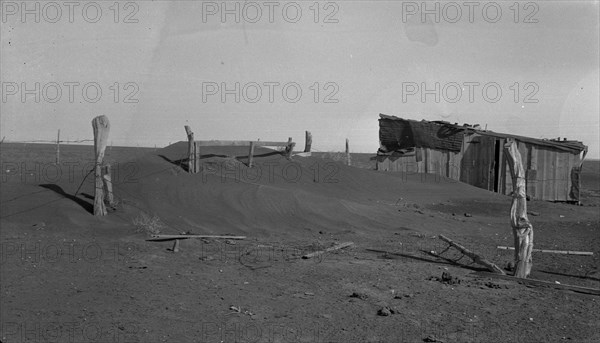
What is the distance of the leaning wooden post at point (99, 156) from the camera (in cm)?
1370

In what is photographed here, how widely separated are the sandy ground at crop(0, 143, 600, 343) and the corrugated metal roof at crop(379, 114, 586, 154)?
6.72 meters

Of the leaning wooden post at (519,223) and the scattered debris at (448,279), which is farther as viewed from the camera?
the leaning wooden post at (519,223)

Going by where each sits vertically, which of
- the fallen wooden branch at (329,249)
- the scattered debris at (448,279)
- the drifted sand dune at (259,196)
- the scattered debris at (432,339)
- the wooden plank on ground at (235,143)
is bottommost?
the scattered debris at (432,339)

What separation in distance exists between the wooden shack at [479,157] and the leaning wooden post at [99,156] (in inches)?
613

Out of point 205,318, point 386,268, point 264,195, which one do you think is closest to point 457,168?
point 264,195

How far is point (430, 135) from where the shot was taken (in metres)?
26.4

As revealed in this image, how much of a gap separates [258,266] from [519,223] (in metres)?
4.30

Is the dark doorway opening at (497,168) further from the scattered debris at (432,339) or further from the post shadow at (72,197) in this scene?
the scattered debris at (432,339)

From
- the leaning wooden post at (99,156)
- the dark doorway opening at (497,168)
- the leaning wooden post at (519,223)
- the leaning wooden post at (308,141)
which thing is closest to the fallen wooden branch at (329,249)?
the leaning wooden post at (519,223)

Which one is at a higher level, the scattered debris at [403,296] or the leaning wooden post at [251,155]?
the leaning wooden post at [251,155]

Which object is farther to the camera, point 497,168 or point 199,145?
point 497,168

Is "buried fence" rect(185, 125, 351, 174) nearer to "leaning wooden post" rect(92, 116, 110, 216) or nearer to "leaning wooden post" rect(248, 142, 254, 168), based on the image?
"leaning wooden post" rect(248, 142, 254, 168)

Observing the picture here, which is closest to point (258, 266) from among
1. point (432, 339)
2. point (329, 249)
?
point (329, 249)

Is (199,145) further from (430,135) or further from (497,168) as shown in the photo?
(497,168)
